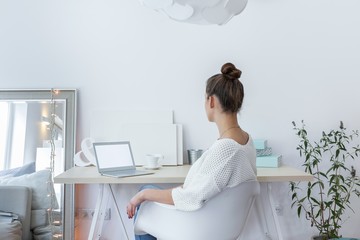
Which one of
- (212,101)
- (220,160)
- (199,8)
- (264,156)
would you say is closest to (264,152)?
(264,156)

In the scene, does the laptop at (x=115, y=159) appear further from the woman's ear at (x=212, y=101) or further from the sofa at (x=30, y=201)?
the woman's ear at (x=212, y=101)

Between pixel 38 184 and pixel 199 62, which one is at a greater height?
pixel 199 62

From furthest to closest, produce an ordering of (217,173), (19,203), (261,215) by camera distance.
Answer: (261,215) < (19,203) < (217,173)

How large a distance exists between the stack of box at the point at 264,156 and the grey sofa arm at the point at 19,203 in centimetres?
168

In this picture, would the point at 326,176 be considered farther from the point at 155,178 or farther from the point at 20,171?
the point at 20,171

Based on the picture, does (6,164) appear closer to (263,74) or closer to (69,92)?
(69,92)

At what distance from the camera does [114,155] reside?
7.37ft

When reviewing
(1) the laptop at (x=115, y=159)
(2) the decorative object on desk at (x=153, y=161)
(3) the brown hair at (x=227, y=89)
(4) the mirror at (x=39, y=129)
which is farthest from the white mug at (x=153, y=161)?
(3) the brown hair at (x=227, y=89)

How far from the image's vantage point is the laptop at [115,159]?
7.04 ft

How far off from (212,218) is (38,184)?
161 centimetres

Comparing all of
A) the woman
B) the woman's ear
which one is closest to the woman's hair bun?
the woman

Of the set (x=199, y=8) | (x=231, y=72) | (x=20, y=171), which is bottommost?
(x=20, y=171)

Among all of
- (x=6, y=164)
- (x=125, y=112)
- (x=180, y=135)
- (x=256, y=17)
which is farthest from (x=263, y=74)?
(x=6, y=164)

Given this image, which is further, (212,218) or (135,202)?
(135,202)
